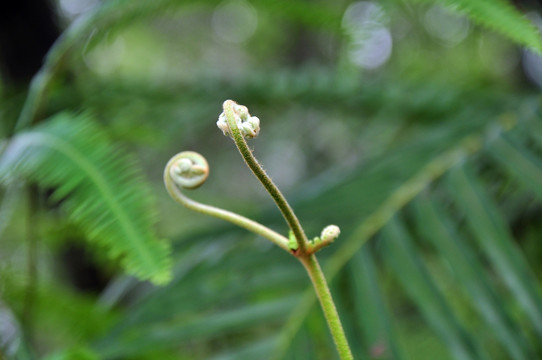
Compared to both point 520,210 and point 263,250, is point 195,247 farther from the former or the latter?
point 520,210

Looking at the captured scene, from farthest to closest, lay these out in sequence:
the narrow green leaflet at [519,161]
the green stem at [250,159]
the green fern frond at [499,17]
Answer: the narrow green leaflet at [519,161]
the green fern frond at [499,17]
the green stem at [250,159]

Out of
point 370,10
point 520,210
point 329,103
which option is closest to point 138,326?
point 370,10

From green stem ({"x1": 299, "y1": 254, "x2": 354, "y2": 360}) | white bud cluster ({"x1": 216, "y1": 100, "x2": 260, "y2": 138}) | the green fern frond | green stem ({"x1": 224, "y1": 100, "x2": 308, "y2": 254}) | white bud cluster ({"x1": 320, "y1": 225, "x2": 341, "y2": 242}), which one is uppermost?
the green fern frond

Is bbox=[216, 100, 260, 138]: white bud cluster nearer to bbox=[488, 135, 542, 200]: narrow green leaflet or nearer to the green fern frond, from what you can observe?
the green fern frond

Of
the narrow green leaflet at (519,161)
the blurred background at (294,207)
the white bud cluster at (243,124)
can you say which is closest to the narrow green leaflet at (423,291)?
the blurred background at (294,207)

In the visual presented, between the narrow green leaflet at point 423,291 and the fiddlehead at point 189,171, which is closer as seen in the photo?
the fiddlehead at point 189,171

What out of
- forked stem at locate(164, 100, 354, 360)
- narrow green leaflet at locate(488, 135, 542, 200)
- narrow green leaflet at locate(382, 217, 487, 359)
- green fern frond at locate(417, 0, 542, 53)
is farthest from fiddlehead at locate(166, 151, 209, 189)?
narrow green leaflet at locate(488, 135, 542, 200)

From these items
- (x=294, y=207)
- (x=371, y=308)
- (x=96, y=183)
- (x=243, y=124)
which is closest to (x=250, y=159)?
(x=243, y=124)

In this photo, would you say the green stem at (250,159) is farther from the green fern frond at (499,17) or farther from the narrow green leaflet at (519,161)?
the narrow green leaflet at (519,161)
